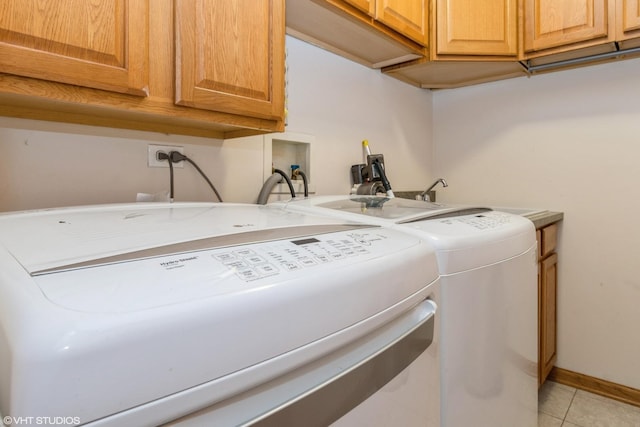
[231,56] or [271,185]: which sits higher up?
[231,56]

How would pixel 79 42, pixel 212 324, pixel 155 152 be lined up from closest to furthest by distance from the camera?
pixel 212 324, pixel 79 42, pixel 155 152

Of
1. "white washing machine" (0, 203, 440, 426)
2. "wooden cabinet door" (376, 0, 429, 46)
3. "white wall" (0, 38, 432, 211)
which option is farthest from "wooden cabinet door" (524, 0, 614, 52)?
"white washing machine" (0, 203, 440, 426)

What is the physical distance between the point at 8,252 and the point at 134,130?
2.42 feet

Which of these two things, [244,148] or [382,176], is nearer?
[244,148]

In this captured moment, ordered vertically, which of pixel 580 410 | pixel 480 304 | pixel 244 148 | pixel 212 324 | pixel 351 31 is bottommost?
pixel 580 410

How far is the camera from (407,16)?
1565mm

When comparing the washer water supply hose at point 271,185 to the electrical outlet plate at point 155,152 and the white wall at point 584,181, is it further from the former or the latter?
the white wall at point 584,181

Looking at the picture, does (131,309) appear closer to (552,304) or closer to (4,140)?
(4,140)

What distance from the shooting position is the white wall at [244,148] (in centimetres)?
91

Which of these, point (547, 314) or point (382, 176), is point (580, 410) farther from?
point (382, 176)

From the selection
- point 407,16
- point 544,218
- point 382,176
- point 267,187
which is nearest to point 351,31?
point 407,16

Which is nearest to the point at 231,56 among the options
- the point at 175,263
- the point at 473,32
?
the point at 175,263

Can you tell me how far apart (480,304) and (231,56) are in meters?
0.85

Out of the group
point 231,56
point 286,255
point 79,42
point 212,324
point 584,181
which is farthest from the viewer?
point 584,181
